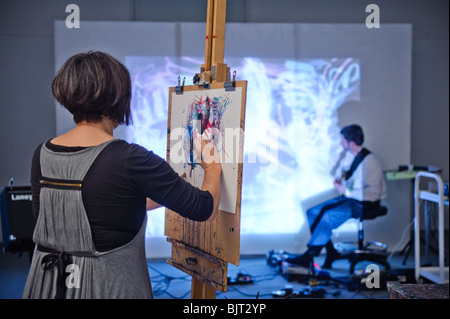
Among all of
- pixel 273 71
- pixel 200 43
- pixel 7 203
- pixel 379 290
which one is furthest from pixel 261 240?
pixel 7 203

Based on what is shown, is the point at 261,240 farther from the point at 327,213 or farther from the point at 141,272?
the point at 141,272

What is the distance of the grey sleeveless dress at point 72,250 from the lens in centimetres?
117

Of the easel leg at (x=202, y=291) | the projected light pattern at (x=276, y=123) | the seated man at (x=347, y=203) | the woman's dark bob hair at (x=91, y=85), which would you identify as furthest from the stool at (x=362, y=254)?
the woman's dark bob hair at (x=91, y=85)

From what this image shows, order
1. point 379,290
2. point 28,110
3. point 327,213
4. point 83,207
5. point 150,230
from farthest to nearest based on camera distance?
point 28,110
point 150,230
point 327,213
point 379,290
point 83,207

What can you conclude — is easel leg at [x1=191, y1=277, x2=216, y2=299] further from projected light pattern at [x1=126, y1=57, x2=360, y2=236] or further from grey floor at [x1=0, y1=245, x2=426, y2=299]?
projected light pattern at [x1=126, y1=57, x2=360, y2=236]

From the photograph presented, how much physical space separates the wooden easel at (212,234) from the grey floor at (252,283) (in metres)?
1.34

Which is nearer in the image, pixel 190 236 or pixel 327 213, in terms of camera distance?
pixel 190 236

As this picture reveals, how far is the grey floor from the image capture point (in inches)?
130

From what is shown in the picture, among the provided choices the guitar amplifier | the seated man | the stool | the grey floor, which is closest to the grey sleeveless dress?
the guitar amplifier

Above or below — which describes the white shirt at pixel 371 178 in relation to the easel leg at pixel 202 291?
above

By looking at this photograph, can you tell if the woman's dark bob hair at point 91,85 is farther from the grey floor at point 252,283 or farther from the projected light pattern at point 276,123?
the projected light pattern at point 276,123

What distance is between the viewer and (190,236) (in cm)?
192

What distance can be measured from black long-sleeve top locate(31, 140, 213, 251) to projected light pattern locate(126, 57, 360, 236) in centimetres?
313

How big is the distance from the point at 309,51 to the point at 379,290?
2.34 m
